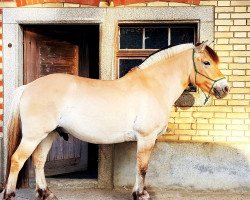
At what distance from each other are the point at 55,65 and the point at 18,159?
2.23 m

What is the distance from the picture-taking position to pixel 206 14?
612 centimetres

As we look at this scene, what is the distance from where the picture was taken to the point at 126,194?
5.96m

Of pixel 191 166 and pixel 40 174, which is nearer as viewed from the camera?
pixel 40 174

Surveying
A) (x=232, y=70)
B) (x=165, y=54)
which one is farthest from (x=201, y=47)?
(x=232, y=70)

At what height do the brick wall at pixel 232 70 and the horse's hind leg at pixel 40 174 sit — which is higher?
the brick wall at pixel 232 70

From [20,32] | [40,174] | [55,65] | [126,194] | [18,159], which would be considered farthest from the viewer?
[55,65]

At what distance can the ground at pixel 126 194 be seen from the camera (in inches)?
227

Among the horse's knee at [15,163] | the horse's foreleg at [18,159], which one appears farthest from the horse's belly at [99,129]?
the horse's knee at [15,163]

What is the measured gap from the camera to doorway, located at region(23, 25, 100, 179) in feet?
21.5

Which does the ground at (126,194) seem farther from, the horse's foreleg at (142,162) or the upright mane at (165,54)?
the upright mane at (165,54)

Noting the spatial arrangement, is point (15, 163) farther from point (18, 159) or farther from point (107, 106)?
point (107, 106)

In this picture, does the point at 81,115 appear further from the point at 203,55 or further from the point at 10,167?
the point at 203,55

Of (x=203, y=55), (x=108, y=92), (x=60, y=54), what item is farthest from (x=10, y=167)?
(x=203, y=55)

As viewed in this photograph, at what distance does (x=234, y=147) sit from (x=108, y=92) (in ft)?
7.37
